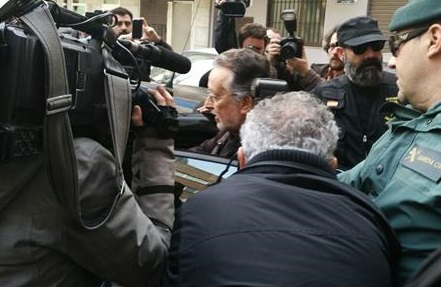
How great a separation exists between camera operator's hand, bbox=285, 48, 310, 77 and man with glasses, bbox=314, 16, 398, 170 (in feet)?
1.10

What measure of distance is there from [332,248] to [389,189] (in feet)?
0.98

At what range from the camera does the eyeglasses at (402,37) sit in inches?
56.6

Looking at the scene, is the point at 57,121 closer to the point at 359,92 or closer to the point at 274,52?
the point at 359,92

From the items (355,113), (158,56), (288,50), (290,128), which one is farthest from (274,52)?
(290,128)

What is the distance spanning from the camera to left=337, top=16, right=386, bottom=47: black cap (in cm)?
295

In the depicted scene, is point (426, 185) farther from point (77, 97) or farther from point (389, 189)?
point (77, 97)

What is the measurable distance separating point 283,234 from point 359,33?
208cm

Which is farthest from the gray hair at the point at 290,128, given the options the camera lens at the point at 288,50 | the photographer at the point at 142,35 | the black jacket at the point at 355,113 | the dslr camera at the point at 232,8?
the dslr camera at the point at 232,8

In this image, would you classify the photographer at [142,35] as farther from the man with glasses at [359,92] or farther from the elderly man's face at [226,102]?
the man with glasses at [359,92]

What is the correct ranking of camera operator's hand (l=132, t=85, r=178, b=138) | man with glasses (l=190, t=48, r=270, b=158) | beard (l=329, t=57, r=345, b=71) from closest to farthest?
1. camera operator's hand (l=132, t=85, r=178, b=138)
2. man with glasses (l=190, t=48, r=270, b=158)
3. beard (l=329, t=57, r=345, b=71)

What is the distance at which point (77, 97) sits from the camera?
1300 millimetres

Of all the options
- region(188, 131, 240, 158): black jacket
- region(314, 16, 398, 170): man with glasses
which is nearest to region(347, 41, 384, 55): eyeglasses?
region(314, 16, 398, 170): man with glasses

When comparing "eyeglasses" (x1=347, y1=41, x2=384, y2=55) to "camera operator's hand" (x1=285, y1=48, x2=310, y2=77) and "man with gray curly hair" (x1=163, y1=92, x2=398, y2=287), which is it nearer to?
"camera operator's hand" (x1=285, y1=48, x2=310, y2=77)

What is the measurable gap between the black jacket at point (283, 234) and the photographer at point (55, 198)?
0.16 meters
